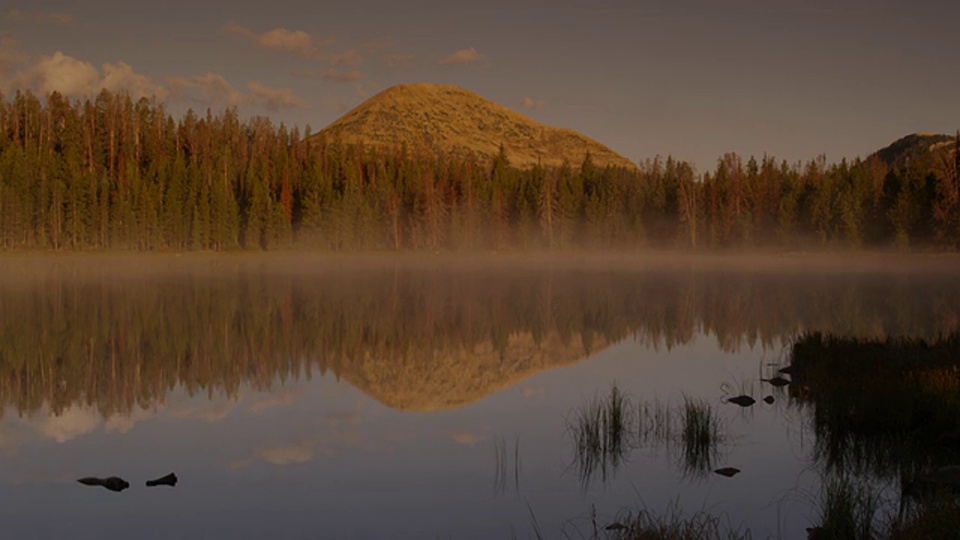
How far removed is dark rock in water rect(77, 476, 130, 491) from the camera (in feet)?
39.9

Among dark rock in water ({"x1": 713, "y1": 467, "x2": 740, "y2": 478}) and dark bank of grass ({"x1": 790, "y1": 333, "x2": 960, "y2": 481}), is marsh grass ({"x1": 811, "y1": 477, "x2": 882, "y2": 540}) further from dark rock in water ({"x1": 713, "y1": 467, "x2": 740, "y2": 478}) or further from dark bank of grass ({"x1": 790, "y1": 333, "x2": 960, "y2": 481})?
Result: dark rock in water ({"x1": 713, "y1": 467, "x2": 740, "y2": 478})

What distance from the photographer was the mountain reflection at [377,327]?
20.8 m

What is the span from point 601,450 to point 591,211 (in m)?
133

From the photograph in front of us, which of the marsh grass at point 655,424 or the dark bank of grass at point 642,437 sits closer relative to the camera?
the dark bank of grass at point 642,437

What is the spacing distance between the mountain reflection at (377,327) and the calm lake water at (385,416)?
0.54 feet

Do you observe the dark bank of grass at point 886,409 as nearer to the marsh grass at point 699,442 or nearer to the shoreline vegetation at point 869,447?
the shoreline vegetation at point 869,447

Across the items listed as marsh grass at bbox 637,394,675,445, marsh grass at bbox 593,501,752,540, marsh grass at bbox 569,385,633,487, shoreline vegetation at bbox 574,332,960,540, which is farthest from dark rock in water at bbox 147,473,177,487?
marsh grass at bbox 637,394,675,445

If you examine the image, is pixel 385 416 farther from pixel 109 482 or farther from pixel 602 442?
pixel 109 482

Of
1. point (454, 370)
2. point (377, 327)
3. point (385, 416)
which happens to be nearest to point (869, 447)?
point (385, 416)

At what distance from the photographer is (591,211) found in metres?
145

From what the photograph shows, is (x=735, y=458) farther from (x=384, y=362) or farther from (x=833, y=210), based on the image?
(x=833, y=210)

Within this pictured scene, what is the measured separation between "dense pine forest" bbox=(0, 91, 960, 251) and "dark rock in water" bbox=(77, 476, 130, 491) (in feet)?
351

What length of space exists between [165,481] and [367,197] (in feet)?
415

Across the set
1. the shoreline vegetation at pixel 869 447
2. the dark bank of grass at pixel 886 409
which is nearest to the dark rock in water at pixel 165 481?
the shoreline vegetation at pixel 869 447
